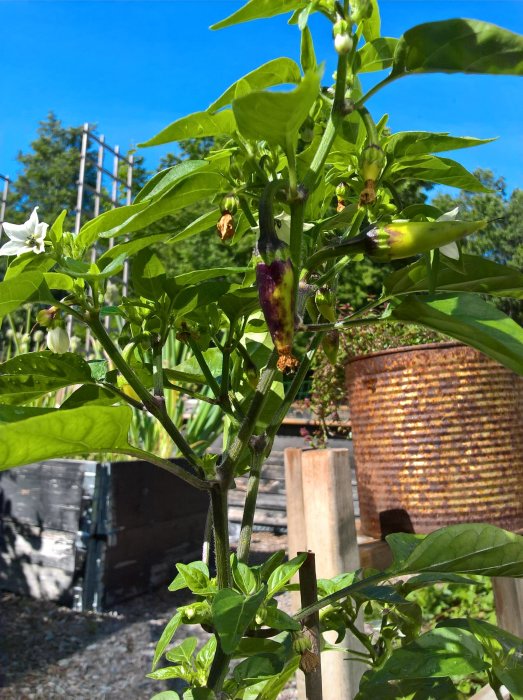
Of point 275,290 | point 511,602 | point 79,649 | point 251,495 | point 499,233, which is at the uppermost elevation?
point 499,233

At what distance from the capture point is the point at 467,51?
0.95 feet

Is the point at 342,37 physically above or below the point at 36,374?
above

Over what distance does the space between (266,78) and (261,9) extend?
4 cm

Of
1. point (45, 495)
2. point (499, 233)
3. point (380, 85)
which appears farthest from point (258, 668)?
point (499, 233)

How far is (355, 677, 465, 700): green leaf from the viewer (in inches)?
17.3

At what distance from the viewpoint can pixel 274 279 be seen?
0.30 meters

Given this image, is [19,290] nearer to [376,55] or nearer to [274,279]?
[274,279]

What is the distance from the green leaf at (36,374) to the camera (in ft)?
1.21

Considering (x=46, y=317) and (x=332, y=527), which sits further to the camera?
(x=332, y=527)

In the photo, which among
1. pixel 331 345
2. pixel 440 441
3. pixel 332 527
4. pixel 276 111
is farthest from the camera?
pixel 440 441

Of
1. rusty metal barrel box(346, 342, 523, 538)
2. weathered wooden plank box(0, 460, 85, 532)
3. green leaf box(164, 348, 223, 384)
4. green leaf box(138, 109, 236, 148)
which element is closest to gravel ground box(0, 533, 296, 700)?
weathered wooden plank box(0, 460, 85, 532)

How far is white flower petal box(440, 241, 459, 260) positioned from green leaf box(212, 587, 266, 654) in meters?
0.20

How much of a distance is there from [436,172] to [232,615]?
29cm

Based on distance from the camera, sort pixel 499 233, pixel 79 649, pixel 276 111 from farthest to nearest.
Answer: pixel 499 233, pixel 79 649, pixel 276 111
